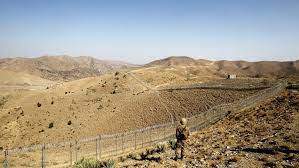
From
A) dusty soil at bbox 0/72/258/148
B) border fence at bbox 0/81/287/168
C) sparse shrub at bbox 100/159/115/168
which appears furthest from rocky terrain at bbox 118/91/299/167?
dusty soil at bbox 0/72/258/148

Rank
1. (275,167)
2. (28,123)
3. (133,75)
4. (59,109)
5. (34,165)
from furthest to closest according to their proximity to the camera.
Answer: (133,75), (59,109), (28,123), (34,165), (275,167)

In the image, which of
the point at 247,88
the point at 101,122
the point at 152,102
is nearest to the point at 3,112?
the point at 101,122

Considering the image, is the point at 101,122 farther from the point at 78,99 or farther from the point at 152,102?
the point at 78,99

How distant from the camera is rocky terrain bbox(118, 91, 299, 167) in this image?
20.9 metres

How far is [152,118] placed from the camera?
198 feet

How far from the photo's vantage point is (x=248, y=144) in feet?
81.9

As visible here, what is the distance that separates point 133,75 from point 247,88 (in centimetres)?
5072

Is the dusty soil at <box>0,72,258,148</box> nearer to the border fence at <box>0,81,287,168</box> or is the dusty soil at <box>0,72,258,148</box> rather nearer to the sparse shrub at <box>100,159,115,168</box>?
the border fence at <box>0,81,287,168</box>

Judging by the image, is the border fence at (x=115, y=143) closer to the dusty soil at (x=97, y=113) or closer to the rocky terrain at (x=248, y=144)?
the rocky terrain at (x=248, y=144)

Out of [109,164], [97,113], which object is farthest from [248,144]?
[97,113]

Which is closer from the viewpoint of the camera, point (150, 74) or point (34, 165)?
point (34, 165)

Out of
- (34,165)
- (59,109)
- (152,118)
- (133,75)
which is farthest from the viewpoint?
(133,75)

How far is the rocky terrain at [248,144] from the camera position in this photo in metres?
20.9

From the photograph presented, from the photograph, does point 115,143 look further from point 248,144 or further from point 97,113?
point 248,144
